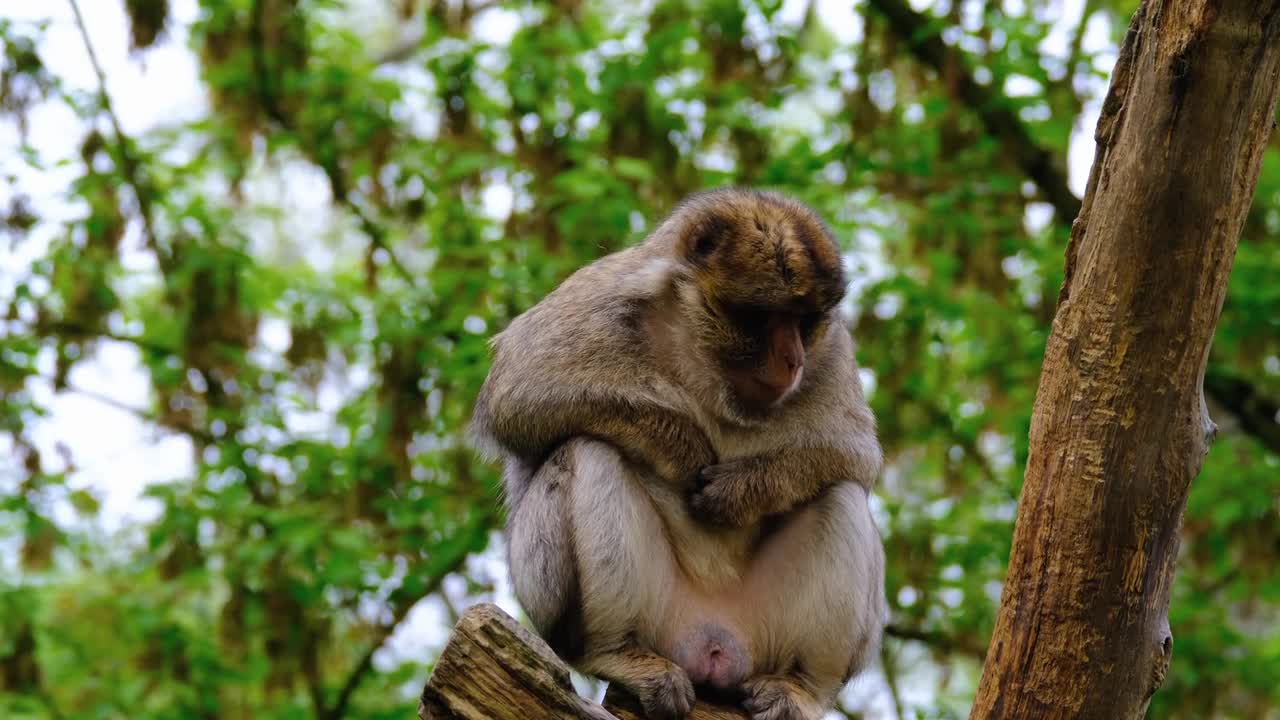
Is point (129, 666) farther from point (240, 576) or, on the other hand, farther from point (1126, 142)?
point (1126, 142)

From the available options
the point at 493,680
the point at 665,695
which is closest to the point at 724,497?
the point at 665,695

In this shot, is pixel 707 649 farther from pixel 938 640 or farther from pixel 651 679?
pixel 938 640

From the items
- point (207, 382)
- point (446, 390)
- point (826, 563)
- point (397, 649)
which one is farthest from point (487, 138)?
point (826, 563)

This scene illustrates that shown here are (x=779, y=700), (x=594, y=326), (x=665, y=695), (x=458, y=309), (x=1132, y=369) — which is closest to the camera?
(x=1132, y=369)

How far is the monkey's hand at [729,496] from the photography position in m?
5.08

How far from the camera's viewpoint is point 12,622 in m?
7.71

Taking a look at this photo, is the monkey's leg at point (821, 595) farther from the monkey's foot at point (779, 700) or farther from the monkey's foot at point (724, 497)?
the monkey's foot at point (724, 497)

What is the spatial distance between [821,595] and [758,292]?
1.22 metres

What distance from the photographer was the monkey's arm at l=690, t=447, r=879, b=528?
5086 mm

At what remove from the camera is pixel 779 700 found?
189 inches

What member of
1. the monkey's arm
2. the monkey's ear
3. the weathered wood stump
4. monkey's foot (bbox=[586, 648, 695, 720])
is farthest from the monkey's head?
the weathered wood stump

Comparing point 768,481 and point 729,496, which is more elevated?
point 768,481

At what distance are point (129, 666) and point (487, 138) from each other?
4120mm

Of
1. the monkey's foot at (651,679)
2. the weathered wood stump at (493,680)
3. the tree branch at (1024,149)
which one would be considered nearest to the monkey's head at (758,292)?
the monkey's foot at (651,679)
